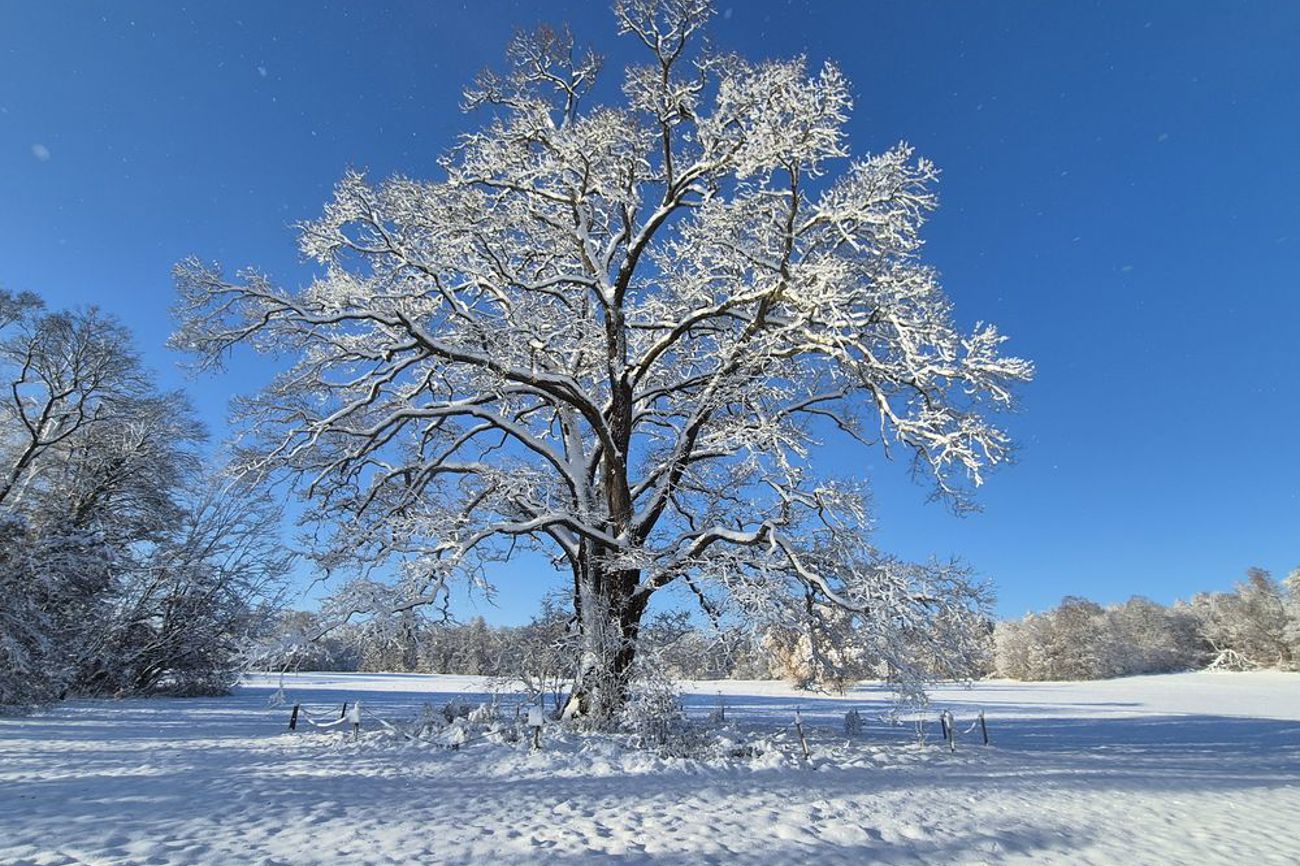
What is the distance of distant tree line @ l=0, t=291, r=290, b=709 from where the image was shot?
1592cm

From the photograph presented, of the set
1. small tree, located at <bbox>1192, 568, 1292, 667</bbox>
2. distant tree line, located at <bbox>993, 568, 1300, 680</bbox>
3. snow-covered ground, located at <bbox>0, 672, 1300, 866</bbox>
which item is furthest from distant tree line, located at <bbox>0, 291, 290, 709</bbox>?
small tree, located at <bbox>1192, 568, 1292, 667</bbox>

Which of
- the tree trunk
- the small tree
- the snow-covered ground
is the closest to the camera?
the snow-covered ground

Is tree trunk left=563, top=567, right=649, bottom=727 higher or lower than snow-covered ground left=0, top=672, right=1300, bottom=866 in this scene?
higher

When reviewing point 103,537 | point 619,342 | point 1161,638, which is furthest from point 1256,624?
point 103,537

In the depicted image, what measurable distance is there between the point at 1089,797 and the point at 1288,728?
22501mm

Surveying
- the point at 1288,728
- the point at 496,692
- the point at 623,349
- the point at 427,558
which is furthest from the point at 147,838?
the point at 1288,728

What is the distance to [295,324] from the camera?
12688 millimetres

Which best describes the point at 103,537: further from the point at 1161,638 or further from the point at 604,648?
the point at 1161,638

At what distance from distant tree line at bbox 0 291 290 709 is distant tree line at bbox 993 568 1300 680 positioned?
81.8 m

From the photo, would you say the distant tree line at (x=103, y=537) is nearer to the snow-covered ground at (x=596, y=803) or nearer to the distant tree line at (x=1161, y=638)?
the snow-covered ground at (x=596, y=803)

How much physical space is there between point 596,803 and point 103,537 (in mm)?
21690

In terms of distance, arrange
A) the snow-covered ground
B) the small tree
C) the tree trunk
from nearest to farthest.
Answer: the snow-covered ground < the tree trunk < the small tree

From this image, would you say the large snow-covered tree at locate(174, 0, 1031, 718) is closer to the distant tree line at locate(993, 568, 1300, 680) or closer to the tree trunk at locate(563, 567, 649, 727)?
the tree trunk at locate(563, 567, 649, 727)

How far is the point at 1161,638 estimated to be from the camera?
90.3 meters
